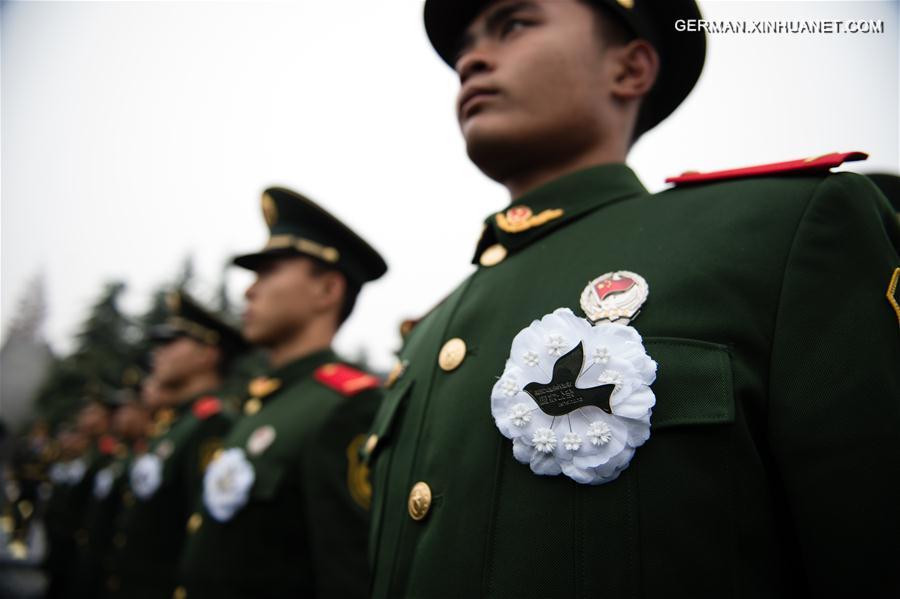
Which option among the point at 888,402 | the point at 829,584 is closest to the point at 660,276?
the point at 888,402

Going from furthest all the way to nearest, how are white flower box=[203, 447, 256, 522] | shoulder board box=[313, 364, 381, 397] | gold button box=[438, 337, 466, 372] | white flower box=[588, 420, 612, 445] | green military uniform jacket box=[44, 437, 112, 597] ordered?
1. green military uniform jacket box=[44, 437, 112, 597]
2. shoulder board box=[313, 364, 381, 397]
3. white flower box=[203, 447, 256, 522]
4. gold button box=[438, 337, 466, 372]
5. white flower box=[588, 420, 612, 445]

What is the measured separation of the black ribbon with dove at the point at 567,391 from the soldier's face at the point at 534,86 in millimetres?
832

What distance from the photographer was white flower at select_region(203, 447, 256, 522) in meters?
3.15

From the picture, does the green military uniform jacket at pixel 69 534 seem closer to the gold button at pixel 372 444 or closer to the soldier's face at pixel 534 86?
the gold button at pixel 372 444

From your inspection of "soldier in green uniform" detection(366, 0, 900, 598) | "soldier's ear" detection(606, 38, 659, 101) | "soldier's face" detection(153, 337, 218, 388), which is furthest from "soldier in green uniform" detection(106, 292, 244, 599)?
"soldier's ear" detection(606, 38, 659, 101)

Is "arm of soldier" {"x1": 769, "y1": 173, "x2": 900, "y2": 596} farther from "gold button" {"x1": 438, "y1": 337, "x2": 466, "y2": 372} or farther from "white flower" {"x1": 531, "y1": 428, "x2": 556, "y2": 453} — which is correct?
"gold button" {"x1": 438, "y1": 337, "x2": 466, "y2": 372}

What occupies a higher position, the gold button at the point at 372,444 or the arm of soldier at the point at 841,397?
the arm of soldier at the point at 841,397

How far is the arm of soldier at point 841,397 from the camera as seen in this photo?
3.49 ft

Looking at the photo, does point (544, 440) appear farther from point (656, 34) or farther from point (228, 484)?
point (228, 484)

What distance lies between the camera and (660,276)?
4.55 feet

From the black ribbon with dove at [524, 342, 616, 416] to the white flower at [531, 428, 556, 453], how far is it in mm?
42

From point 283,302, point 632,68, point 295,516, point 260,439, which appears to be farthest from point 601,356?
point 283,302

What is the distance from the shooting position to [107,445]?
11992mm

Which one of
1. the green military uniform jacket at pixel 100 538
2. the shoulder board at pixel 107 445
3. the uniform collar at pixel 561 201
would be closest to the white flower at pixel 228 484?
the uniform collar at pixel 561 201
